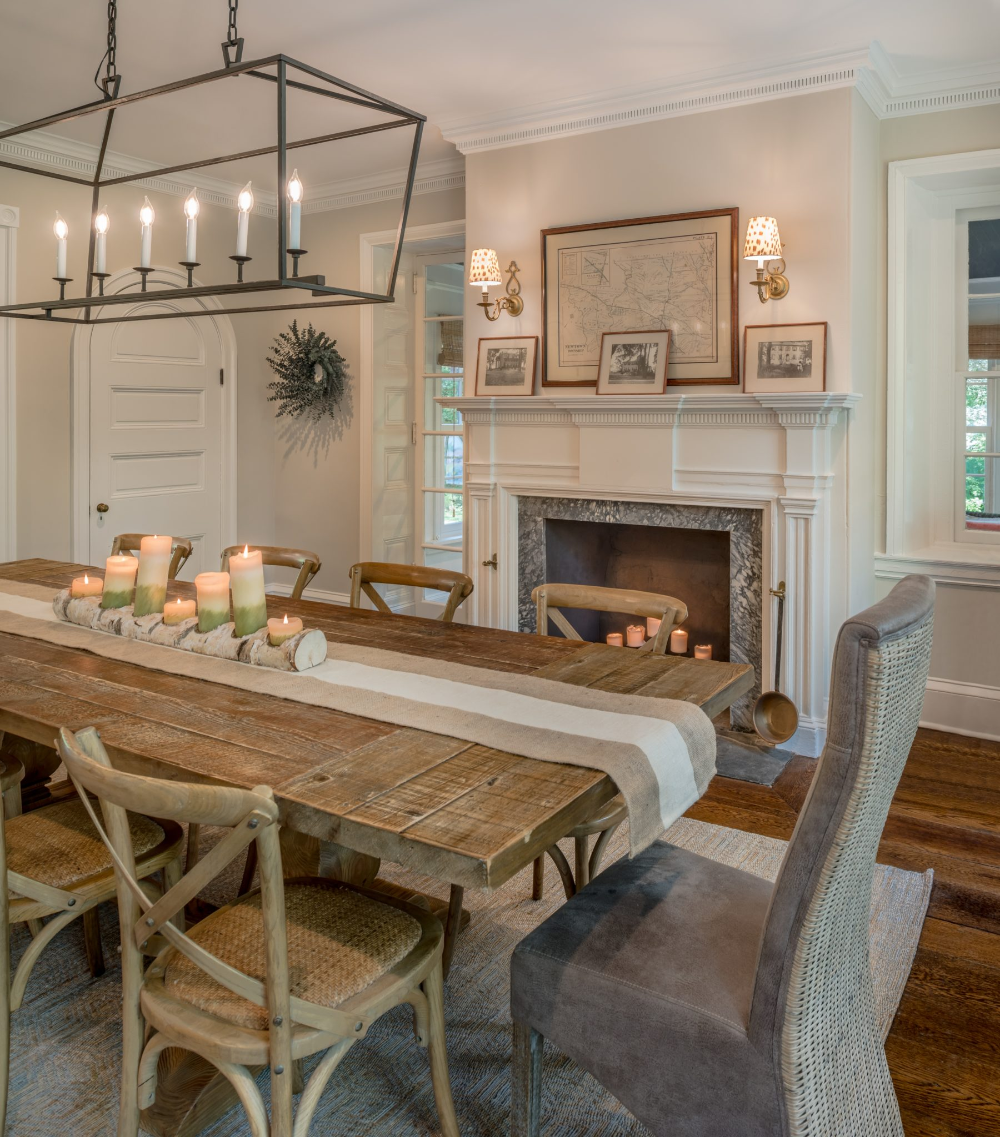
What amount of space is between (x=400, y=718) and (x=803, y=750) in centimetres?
247

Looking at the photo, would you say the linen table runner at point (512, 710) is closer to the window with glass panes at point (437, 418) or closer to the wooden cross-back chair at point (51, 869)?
the wooden cross-back chair at point (51, 869)

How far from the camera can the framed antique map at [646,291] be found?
3551 millimetres

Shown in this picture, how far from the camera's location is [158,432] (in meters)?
4.96

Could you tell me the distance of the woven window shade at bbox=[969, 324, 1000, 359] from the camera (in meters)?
3.68

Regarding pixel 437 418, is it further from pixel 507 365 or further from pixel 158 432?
pixel 158 432

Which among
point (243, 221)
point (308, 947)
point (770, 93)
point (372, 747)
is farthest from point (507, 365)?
point (308, 947)

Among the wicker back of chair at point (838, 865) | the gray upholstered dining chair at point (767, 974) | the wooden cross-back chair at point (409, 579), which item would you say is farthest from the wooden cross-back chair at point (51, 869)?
the wicker back of chair at point (838, 865)

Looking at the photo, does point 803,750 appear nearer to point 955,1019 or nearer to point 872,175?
point 955,1019

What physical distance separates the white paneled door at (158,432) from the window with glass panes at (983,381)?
12.8ft

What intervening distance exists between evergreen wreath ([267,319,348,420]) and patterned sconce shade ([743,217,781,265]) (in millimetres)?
2629

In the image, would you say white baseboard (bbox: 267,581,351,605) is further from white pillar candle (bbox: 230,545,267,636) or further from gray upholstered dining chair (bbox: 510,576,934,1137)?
gray upholstered dining chair (bbox: 510,576,934,1137)

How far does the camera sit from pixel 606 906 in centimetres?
150

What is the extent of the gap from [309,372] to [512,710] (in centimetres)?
400

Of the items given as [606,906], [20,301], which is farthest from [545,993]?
[20,301]
